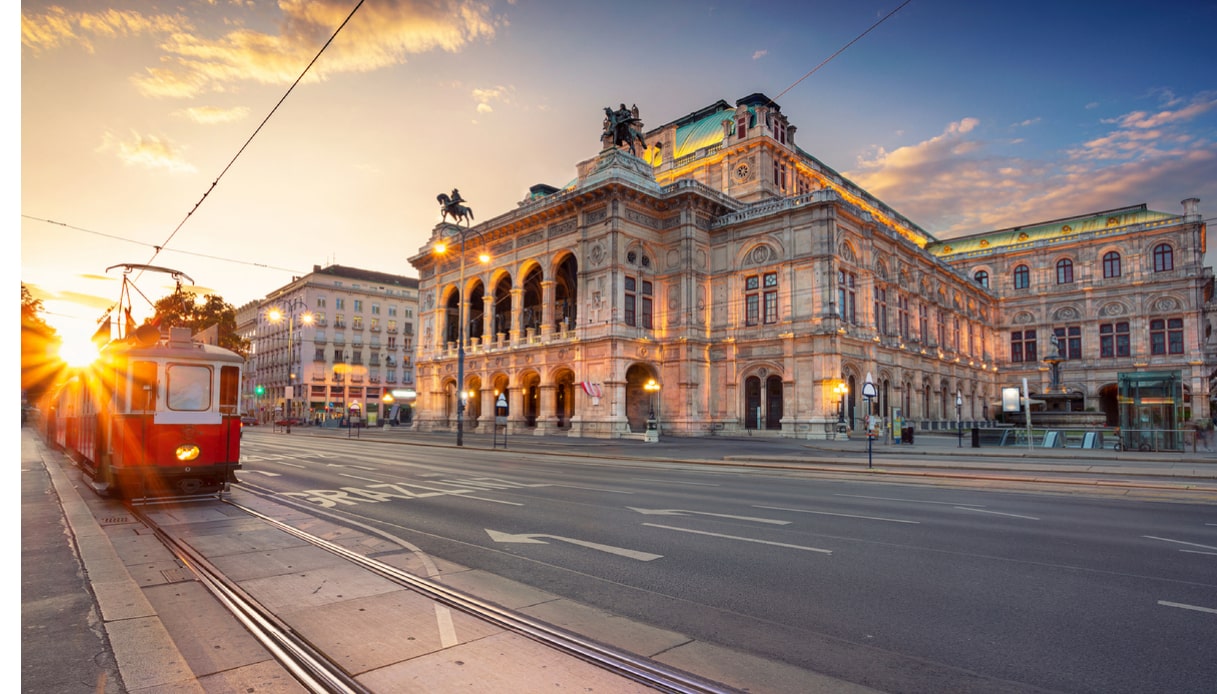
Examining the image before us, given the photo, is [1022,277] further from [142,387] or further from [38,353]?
[38,353]

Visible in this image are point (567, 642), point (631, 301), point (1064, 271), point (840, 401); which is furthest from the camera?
point (1064, 271)

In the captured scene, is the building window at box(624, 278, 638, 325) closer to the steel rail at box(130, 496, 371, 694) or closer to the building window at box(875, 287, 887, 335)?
the building window at box(875, 287, 887, 335)

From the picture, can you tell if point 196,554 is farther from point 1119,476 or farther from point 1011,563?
point 1119,476

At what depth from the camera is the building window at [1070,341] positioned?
2805 inches

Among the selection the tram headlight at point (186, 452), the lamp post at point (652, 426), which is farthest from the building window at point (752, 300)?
the tram headlight at point (186, 452)

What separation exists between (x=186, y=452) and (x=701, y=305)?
38704mm

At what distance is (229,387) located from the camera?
12562 mm

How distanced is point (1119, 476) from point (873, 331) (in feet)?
93.8

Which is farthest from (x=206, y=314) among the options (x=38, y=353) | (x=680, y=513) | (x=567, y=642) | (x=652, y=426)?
(x=567, y=642)

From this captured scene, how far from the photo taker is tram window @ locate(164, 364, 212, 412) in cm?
1176

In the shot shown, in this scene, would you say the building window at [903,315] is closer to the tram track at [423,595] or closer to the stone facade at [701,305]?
the stone facade at [701,305]

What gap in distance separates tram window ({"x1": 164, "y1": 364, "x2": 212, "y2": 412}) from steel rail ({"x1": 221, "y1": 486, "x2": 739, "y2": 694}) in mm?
6723

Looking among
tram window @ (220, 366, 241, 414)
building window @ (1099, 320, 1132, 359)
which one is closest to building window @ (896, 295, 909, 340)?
building window @ (1099, 320, 1132, 359)

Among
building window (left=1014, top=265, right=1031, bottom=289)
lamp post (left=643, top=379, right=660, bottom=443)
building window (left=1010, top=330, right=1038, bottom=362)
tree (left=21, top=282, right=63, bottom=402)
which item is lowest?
lamp post (left=643, top=379, right=660, bottom=443)
